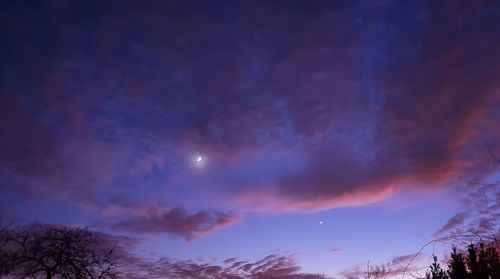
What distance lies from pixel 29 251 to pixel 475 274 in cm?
1604

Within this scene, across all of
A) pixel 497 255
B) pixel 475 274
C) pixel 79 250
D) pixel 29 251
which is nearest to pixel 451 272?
pixel 475 274

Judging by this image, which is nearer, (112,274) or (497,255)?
(497,255)

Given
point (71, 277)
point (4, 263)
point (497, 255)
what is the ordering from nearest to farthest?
point (497, 255) → point (4, 263) → point (71, 277)

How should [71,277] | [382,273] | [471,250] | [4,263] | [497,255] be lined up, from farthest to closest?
[382,273] < [71,277] < [4,263] < [471,250] < [497,255]

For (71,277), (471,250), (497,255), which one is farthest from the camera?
(71,277)

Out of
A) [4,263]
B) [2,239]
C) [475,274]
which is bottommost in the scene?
[475,274]

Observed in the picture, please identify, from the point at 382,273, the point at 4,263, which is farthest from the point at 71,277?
the point at 382,273

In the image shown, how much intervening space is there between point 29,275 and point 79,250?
6.22 ft

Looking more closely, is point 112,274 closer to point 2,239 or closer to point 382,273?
point 2,239

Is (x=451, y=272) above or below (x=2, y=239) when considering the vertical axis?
below

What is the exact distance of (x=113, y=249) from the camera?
52.4 ft

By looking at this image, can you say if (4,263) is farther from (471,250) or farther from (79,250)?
(471,250)

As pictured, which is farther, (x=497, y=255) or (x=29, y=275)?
(x=29, y=275)

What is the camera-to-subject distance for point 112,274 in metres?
16.0
